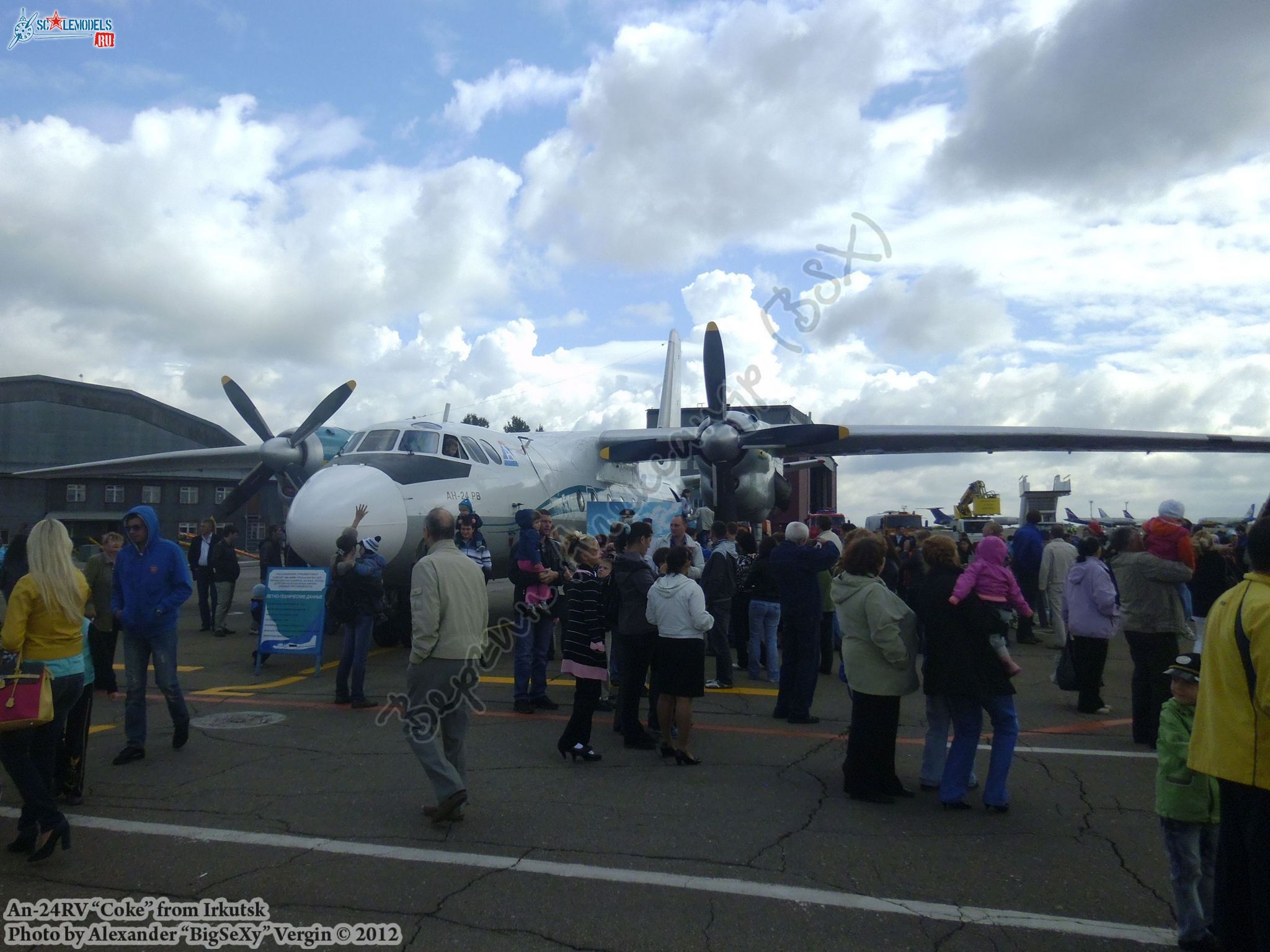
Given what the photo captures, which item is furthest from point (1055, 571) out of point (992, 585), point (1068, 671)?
point (992, 585)

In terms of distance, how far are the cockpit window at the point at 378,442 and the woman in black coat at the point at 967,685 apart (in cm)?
805

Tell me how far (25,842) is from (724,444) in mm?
13216

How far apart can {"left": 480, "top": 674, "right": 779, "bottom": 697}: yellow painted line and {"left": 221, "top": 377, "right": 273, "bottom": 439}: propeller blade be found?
9688 mm

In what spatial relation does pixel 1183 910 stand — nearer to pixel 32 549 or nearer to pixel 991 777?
pixel 991 777

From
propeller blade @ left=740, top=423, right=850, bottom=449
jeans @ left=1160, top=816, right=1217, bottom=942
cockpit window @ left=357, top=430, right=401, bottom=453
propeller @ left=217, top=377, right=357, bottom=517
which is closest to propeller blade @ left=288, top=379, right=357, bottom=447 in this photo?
propeller @ left=217, top=377, right=357, bottom=517

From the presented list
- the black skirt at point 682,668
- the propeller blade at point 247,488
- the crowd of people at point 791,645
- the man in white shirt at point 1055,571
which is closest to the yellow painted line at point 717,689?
the crowd of people at point 791,645

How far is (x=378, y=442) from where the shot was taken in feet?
37.1

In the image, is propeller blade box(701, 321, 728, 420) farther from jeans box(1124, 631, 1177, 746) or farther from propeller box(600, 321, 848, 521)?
jeans box(1124, 631, 1177, 746)

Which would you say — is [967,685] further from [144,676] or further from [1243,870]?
[144,676]

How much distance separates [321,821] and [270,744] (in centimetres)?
205

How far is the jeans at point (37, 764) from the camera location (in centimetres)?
412

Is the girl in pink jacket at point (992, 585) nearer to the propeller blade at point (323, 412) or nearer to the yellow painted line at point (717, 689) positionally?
the yellow painted line at point (717, 689)

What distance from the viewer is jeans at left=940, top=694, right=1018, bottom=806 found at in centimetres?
501

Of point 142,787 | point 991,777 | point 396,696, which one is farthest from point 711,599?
point 142,787
